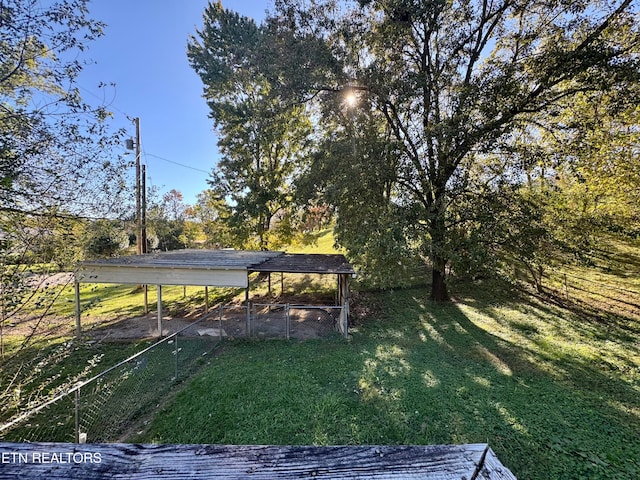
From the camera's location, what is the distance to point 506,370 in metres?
6.56

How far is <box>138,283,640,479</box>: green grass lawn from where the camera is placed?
162 inches

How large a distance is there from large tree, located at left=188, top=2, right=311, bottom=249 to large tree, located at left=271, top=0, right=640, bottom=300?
223 inches

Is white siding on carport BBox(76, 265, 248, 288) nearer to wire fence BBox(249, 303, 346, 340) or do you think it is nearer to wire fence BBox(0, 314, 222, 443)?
wire fence BBox(249, 303, 346, 340)

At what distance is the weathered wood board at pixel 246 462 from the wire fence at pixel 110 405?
13.3 feet

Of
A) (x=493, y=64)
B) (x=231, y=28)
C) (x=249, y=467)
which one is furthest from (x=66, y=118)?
(x=231, y=28)

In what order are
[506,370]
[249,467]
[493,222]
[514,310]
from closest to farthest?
[249,467] → [506,370] → [493,222] → [514,310]

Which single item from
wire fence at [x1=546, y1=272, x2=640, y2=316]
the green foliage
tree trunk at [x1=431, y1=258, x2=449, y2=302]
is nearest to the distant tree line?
tree trunk at [x1=431, y1=258, x2=449, y2=302]

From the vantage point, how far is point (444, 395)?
530 centimetres

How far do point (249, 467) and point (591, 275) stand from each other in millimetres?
20210

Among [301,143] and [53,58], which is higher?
[301,143]

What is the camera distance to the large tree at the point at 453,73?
24.9 ft

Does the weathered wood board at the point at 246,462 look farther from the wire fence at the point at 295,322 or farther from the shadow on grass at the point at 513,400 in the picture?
the wire fence at the point at 295,322

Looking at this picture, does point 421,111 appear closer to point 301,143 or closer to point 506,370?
point 301,143

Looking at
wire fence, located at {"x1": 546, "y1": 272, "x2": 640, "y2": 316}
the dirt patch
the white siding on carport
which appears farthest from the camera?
wire fence, located at {"x1": 546, "y1": 272, "x2": 640, "y2": 316}
